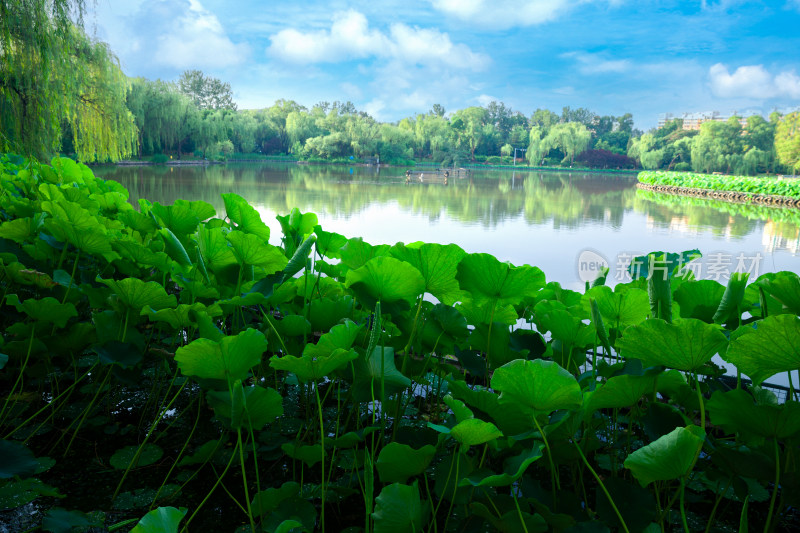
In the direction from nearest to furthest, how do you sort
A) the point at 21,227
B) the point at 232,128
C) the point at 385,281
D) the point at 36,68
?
the point at 385,281 → the point at 21,227 → the point at 36,68 → the point at 232,128

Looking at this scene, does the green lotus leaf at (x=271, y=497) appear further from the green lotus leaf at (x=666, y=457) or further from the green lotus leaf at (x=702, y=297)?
the green lotus leaf at (x=702, y=297)

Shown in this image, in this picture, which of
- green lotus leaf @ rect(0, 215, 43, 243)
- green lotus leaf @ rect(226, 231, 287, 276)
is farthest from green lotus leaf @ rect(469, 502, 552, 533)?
green lotus leaf @ rect(0, 215, 43, 243)

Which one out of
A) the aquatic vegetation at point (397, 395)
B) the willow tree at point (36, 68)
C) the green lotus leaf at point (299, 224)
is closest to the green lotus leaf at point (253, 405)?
the aquatic vegetation at point (397, 395)

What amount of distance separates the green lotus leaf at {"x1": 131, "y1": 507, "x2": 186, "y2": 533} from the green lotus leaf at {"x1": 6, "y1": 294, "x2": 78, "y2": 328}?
1.68ft

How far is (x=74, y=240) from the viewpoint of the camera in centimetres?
90

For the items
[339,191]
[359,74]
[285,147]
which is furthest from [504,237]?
[359,74]

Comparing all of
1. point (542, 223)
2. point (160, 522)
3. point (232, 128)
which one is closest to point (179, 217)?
point (160, 522)

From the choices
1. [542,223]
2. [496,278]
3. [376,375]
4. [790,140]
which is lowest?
[542,223]

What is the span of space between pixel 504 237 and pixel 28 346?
688 centimetres

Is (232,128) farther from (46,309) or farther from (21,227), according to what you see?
(46,309)

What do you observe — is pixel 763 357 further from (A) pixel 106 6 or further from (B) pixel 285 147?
(B) pixel 285 147

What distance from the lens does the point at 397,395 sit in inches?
32.0

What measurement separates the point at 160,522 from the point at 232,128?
3087 centimetres

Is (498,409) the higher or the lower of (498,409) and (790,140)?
the lower
